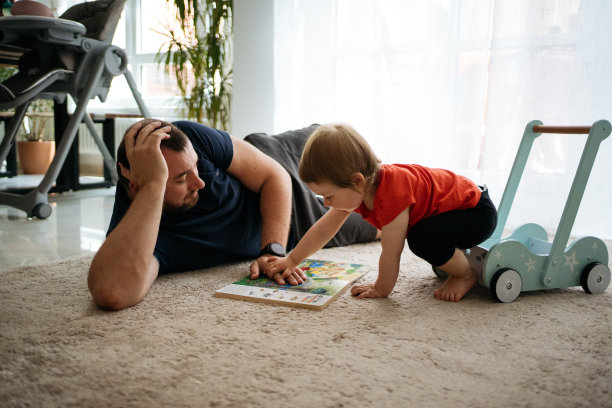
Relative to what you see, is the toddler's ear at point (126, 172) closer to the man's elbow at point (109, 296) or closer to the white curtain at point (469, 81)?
the man's elbow at point (109, 296)

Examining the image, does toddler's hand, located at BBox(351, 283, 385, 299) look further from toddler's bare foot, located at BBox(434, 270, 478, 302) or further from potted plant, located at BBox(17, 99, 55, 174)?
potted plant, located at BBox(17, 99, 55, 174)

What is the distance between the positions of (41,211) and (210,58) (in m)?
1.49

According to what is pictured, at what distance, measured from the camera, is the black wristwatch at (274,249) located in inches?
53.7

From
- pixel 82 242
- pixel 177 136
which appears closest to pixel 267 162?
pixel 177 136

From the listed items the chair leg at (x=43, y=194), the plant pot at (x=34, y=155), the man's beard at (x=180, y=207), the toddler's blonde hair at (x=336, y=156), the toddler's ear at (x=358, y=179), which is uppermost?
the toddler's blonde hair at (x=336, y=156)

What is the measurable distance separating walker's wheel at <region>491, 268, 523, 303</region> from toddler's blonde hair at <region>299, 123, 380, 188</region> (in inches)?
15.6

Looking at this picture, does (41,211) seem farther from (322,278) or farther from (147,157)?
(322,278)

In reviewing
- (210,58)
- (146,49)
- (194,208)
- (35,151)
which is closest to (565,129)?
(194,208)

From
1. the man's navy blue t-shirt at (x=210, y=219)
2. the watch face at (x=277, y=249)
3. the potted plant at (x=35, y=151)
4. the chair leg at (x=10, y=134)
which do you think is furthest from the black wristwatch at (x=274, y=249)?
the potted plant at (x=35, y=151)

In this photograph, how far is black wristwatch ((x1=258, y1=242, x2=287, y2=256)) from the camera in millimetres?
1365

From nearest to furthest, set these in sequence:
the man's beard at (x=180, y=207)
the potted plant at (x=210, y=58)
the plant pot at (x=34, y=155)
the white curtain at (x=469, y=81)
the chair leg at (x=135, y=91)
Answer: the man's beard at (x=180, y=207), the white curtain at (x=469, y=81), the chair leg at (x=135, y=91), the potted plant at (x=210, y=58), the plant pot at (x=34, y=155)

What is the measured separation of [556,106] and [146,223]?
1675 millimetres

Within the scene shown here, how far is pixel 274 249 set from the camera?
1.37m

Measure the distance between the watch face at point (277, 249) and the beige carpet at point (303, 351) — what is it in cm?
21
